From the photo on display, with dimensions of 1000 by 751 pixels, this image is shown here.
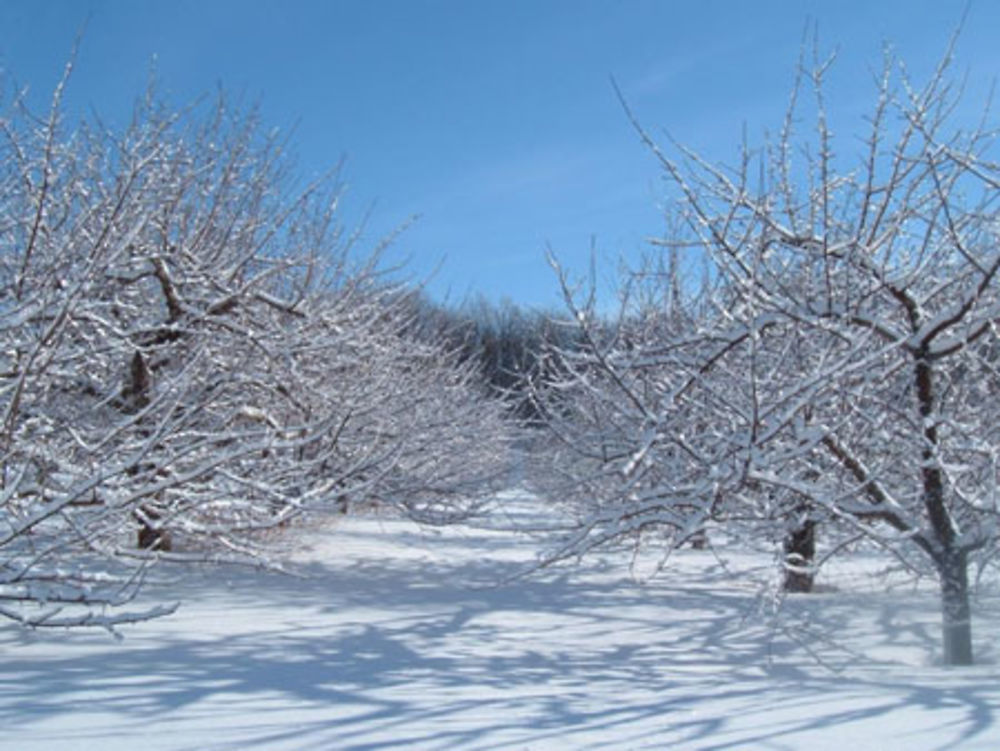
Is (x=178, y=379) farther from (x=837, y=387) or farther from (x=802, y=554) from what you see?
(x=802, y=554)

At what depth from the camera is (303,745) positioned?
3.15 m

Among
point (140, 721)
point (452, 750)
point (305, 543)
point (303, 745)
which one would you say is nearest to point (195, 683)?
point (140, 721)

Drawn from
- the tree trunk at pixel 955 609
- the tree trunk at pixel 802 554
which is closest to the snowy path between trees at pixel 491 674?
the tree trunk at pixel 955 609

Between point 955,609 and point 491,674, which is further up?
point 955,609

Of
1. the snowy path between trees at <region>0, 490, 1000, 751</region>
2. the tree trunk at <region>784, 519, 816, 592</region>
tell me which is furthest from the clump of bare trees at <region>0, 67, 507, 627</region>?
the tree trunk at <region>784, 519, 816, 592</region>

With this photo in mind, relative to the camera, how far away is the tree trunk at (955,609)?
509cm

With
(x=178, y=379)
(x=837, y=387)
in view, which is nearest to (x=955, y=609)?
(x=837, y=387)

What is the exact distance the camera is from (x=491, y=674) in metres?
4.62

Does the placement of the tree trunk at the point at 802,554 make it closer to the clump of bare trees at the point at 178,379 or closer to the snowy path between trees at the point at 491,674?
the snowy path between trees at the point at 491,674

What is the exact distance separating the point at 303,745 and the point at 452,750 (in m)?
0.52

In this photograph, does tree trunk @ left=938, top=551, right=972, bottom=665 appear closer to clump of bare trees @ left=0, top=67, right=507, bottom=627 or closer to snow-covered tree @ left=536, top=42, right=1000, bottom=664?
snow-covered tree @ left=536, top=42, right=1000, bottom=664

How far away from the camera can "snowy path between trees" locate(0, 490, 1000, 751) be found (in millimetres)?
3289

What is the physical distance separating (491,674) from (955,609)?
2.67m

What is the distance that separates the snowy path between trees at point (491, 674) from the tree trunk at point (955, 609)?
24 cm
